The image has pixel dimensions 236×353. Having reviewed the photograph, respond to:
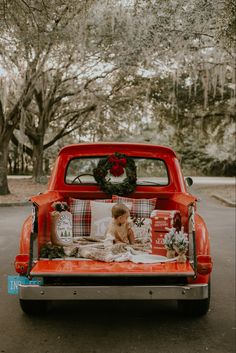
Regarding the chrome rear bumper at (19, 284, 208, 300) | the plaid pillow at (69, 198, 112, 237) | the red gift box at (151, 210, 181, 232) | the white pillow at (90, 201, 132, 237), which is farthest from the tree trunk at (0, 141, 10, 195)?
the chrome rear bumper at (19, 284, 208, 300)

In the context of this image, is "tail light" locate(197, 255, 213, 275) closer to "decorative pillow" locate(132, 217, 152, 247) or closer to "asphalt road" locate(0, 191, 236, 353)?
"asphalt road" locate(0, 191, 236, 353)

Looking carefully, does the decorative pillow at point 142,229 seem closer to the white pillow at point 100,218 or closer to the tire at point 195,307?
the white pillow at point 100,218

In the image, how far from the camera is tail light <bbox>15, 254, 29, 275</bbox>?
3.99m

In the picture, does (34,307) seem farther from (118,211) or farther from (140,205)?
(140,205)

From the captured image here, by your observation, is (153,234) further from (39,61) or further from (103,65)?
(103,65)

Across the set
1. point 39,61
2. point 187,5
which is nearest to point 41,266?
point 187,5

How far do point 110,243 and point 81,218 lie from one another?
1.89 ft

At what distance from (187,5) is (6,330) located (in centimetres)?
549

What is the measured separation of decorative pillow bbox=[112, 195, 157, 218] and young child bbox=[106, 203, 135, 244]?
0.42m

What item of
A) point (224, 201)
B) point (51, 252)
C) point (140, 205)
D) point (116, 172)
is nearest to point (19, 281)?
point (51, 252)

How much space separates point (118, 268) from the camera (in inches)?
148

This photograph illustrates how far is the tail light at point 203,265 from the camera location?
395 cm

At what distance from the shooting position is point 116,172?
17.6 feet

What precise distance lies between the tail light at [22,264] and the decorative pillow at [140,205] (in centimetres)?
144
